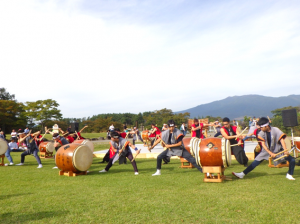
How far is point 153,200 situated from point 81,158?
11.4 ft

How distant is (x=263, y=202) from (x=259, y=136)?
2.22m

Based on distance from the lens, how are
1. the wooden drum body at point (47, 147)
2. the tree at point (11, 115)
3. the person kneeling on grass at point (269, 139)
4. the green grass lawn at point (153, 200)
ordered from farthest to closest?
the tree at point (11, 115) < the wooden drum body at point (47, 147) < the person kneeling on grass at point (269, 139) < the green grass lawn at point (153, 200)

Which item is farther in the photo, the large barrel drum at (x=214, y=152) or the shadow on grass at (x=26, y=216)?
the large barrel drum at (x=214, y=152)

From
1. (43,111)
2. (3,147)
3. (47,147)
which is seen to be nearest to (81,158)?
(3,147)

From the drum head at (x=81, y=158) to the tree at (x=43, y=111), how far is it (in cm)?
2968

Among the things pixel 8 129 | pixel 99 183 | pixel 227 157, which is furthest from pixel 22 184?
pixel 8 129

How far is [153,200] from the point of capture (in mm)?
4371

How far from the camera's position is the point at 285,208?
146 inches

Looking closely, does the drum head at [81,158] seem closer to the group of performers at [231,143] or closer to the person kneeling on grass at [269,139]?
the group of performers at [231,143]

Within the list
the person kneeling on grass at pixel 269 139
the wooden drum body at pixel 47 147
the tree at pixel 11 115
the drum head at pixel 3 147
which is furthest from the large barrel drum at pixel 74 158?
the tree at pixel 11 115

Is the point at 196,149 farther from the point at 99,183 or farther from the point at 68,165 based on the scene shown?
the point at 68,165

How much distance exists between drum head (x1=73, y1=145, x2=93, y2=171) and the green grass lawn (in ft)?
2.10

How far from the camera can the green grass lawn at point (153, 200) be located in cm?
357

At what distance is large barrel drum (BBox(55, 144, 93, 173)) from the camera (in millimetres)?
6992
